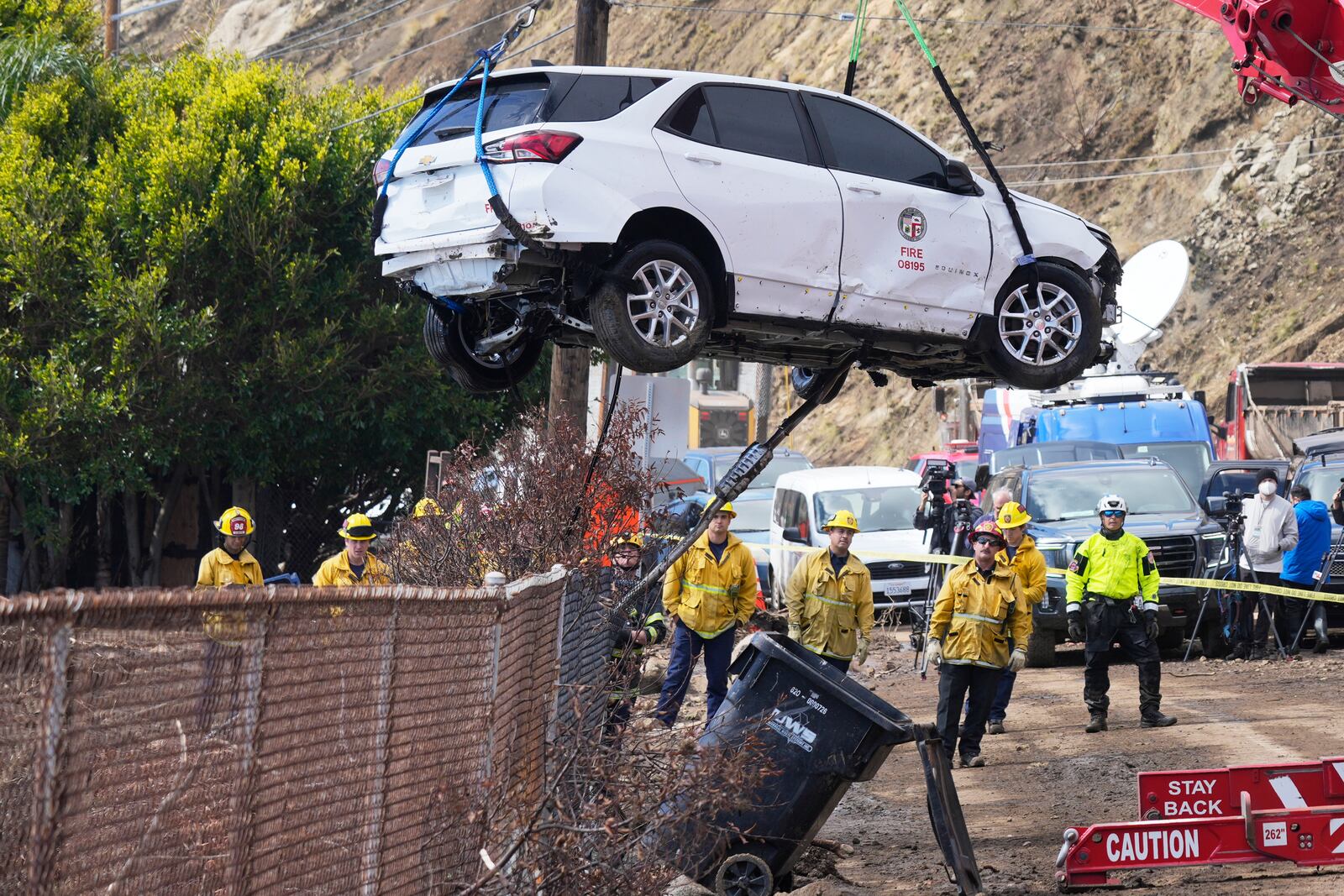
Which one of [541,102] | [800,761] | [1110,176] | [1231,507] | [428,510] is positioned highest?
[1110,176]

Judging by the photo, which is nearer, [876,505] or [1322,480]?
[1322,480]

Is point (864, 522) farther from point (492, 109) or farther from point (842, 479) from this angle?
point (492, 109)

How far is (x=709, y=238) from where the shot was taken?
775 centimetres

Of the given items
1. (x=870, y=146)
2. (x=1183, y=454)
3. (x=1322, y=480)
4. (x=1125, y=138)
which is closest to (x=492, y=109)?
(x=870, y=146)

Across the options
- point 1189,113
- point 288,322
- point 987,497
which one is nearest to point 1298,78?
point 987,497

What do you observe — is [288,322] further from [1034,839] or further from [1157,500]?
[1034,839]

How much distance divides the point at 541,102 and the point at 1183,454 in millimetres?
14251

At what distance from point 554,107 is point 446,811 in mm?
3795

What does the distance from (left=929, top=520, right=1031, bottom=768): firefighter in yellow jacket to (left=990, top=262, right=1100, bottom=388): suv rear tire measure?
1.82 metres

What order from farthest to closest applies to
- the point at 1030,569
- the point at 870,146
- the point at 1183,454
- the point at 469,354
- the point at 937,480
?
the point at 1183,454, the point at 937,480, the point at 1030,569, the point at 469,354, the point at 870,146

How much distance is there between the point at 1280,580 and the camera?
604 inches

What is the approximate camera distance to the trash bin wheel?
24.1ft

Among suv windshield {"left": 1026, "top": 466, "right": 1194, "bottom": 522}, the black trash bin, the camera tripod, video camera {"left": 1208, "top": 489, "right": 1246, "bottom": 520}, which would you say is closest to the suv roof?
suv windshield {"left": 1026, "top": 466, "right": 1194, "bottom": 522}

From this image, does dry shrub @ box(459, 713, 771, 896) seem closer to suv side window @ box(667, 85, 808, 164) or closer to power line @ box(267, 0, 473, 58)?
suv side window @ box(667, 85, 808, 164)
